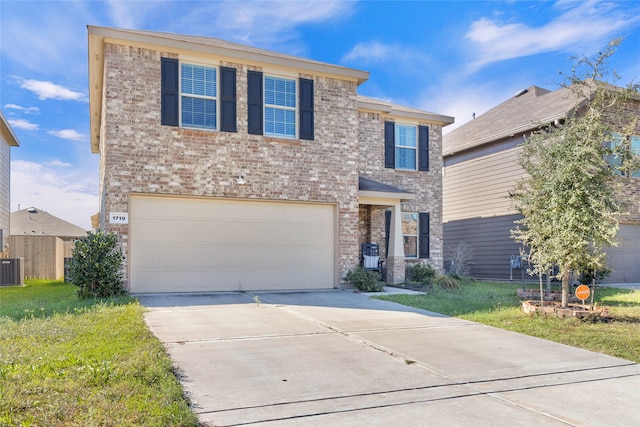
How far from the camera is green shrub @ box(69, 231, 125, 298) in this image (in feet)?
32.7

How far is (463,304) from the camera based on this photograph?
10.1 m

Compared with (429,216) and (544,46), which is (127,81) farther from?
(544,46)

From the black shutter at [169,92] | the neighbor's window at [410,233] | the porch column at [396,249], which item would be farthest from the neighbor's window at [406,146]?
the black shutter at [169,92]

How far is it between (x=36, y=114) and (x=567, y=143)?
21.0m

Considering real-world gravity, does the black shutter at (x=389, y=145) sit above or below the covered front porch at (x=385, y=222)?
above

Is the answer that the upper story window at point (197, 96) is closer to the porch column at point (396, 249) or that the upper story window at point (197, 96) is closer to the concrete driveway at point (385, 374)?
the concrete driveway at point (385, 374)

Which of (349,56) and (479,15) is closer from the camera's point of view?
(479,15)

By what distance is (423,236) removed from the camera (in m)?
15.9

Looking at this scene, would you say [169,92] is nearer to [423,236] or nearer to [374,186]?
[374,186]

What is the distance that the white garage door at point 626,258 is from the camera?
54.5 feet

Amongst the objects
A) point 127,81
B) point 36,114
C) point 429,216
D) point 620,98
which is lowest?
point 429,216

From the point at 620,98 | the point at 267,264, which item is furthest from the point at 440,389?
the point at 267,264

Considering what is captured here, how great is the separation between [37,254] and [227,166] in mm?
11213

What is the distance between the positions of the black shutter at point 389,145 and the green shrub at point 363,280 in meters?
4.30
